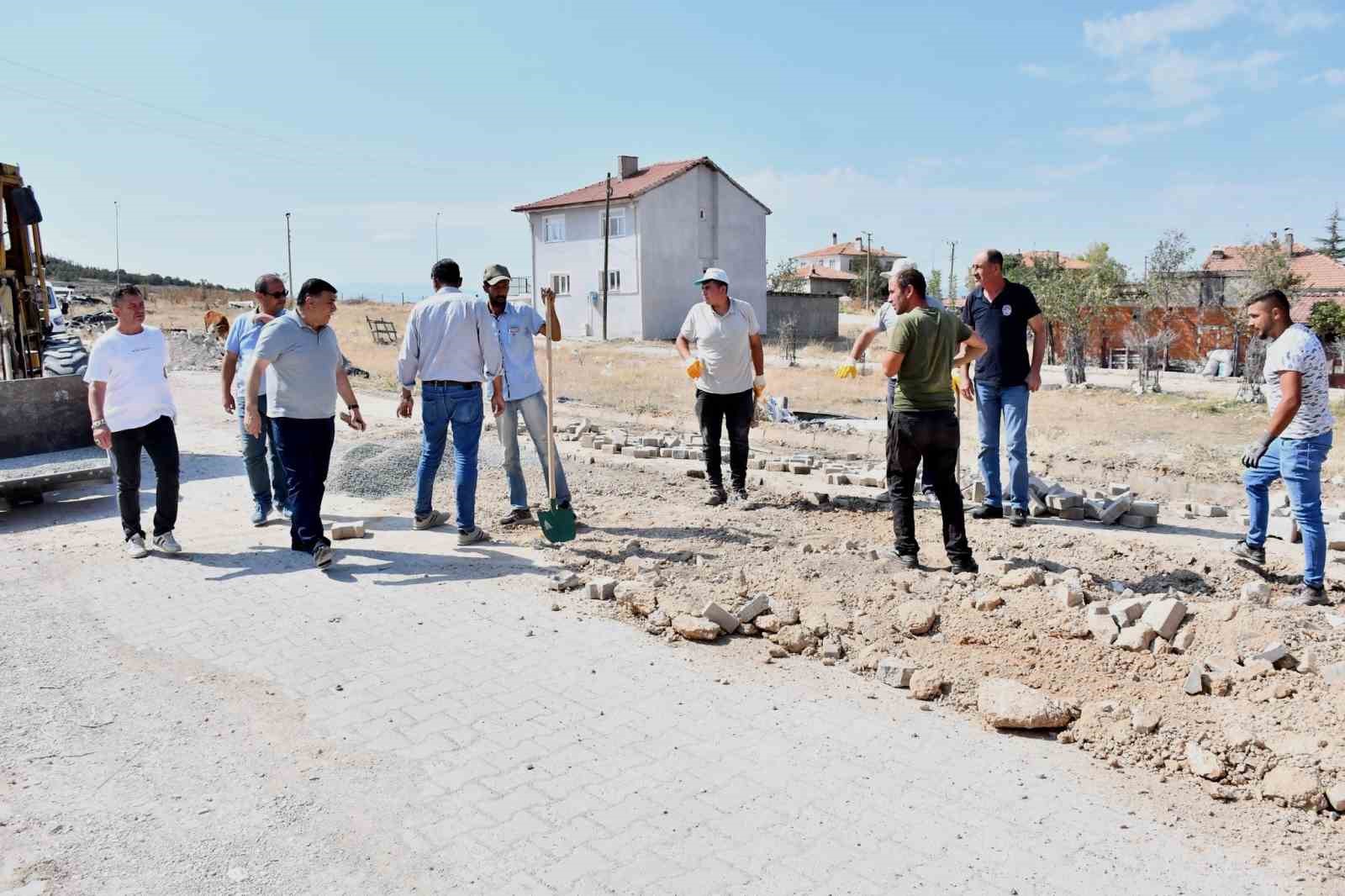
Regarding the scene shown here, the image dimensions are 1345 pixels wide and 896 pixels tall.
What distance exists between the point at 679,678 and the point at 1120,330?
30.9 metres

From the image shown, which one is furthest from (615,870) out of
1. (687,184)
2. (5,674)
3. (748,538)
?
(687,184)

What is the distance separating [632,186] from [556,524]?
121ft

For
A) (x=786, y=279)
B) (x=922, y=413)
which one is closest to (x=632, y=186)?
(x=786, y=279)

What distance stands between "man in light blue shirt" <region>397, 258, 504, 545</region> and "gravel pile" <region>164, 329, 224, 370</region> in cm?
1925

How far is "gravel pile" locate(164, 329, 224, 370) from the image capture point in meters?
24.2

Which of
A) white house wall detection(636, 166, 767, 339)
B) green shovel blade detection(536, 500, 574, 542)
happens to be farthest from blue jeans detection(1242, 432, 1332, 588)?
white house wall detection(636, 166, 767, 339)

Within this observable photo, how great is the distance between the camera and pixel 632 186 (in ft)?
136

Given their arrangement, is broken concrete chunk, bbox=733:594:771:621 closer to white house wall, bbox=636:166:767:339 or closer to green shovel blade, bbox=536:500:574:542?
green shovel blade, bbox=536:500:574:542

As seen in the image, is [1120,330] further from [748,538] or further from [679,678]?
[679,678]

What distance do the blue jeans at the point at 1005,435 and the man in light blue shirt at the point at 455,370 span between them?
354 centimetres

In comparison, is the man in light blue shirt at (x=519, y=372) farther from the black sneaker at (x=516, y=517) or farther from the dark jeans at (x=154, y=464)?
the dark jeans at (x=154, y=464)

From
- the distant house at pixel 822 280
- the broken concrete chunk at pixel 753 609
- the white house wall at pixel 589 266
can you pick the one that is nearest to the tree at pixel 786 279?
the distant house at pixel 822 280

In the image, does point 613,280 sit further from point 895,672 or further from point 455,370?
point 895,672

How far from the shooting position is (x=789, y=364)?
2792 centimetres
